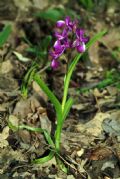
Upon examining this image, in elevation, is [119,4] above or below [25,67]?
below

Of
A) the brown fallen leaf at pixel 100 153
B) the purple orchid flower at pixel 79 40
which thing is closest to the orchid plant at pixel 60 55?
A: the purple orchid flower at pixel 79 40

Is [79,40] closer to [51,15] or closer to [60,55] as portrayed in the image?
[60,55]

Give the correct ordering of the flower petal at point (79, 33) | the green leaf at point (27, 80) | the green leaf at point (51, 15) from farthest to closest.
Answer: the green leaf at point (51, 15) → the green leaf at point (27, 80) → the flower petal at point (79, 33)

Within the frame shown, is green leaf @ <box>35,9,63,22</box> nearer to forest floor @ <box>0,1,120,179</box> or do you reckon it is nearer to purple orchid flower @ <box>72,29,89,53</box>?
forest floor @ <box>0,1,120,179</box>

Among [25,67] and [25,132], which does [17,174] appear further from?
[25,67]

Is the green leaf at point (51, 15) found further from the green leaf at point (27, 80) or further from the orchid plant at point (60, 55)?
the orchid plant at point (60, 55)

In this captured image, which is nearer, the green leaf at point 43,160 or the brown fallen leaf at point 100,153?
the green leaf at point 43,160

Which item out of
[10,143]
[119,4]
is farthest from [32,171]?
[119,4]

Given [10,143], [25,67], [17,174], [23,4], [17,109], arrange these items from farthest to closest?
[23,4], [25,67], [17,109], [10,143], [17,174]

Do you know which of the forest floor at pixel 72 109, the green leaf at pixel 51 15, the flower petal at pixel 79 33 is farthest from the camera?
the green leaf at pixel 51 15
